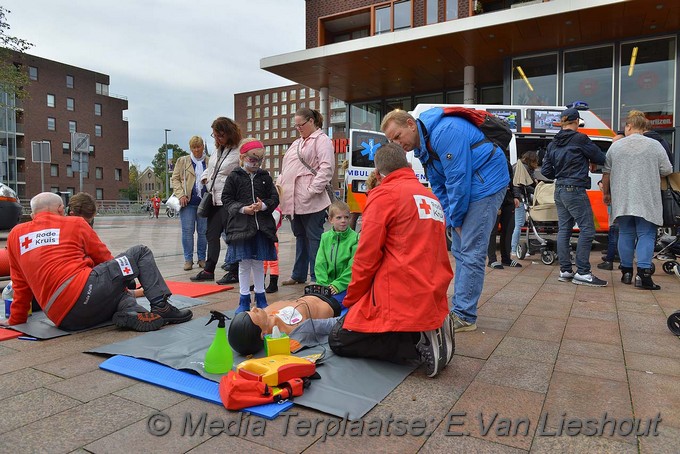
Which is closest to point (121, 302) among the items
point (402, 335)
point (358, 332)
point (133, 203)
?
point (358, 332)

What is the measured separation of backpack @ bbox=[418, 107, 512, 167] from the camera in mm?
3834

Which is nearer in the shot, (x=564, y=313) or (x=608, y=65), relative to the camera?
(x=564, y=313)

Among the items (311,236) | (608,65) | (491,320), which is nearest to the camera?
(491,320)

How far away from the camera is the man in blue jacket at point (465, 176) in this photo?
373 centimetres

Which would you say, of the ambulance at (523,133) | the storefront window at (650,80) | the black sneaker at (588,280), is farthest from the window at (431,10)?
the black sneaker at (588,280)

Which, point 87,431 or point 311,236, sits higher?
point 311,236

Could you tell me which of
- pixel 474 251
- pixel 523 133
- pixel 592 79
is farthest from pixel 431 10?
pixel 474 251

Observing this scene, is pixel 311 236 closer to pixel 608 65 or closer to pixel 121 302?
pixel 121 302

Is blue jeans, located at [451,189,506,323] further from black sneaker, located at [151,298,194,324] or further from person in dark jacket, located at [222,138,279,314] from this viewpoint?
black sneaker, located at [151,298,194,324]

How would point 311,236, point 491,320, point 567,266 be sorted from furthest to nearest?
1. point 567,266
2. point 311,236
3. point 491,320

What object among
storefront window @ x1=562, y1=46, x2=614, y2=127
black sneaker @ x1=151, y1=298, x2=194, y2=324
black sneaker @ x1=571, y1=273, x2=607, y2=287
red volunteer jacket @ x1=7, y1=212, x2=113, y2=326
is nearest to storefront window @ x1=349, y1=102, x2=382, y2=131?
storefront window @ x1=562, y1=46, x2=614, y2=127

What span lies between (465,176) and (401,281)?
1320mm

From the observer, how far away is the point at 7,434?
6.91 feet

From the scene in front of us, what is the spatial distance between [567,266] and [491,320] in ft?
8.22
